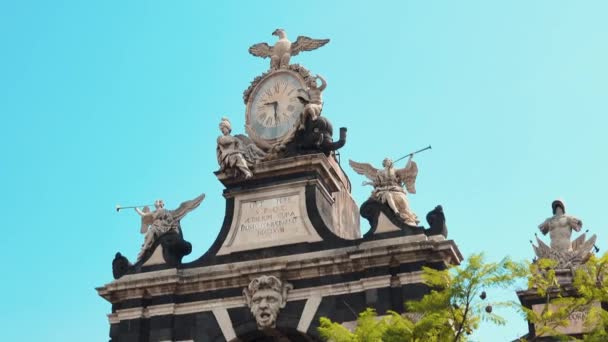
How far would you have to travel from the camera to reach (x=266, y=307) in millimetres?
23297

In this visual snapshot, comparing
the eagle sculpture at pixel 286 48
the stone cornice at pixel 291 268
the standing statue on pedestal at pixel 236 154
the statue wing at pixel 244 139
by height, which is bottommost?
the stone cornice at pixel 291 268

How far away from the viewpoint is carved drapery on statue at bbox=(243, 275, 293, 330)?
915 inches

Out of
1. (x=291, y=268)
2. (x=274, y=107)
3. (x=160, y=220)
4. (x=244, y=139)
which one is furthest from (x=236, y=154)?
(x=291, y=268)

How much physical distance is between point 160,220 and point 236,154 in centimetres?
253

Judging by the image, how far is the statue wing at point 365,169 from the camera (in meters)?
24.9

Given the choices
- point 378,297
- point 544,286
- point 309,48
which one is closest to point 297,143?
point 309,48

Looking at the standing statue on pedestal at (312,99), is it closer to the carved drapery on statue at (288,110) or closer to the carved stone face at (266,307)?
the carved drapery on statue at (288,110)

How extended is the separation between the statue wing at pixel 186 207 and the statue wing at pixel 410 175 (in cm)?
499

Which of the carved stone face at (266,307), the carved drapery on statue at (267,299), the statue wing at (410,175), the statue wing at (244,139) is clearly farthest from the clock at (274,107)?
the carved stone face at (266,307)

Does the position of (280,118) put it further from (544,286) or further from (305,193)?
(544,286)

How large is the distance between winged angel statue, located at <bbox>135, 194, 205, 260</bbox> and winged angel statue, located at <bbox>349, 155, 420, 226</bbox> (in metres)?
4.23

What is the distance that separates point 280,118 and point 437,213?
4.94 m

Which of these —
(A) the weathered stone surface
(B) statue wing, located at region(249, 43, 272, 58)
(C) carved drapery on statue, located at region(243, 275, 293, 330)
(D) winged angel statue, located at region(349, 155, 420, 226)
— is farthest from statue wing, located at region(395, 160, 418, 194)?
(B) statue wing, located at region(249, 43, 272, 58)

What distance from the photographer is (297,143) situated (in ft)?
83.8
